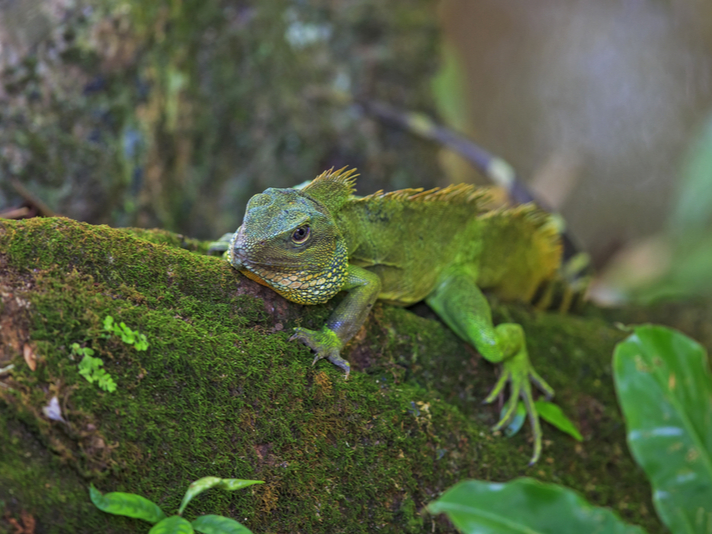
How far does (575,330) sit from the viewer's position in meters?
4.49

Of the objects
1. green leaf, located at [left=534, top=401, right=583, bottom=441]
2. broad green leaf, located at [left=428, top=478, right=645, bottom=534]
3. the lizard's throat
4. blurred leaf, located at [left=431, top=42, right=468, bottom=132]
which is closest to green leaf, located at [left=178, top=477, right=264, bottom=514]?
broad green leaf, located at [left=428, top=478, right=645, bottom=534]

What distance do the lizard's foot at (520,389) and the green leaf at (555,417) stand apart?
57 millimetres

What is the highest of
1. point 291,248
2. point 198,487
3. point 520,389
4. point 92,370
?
point 291,248

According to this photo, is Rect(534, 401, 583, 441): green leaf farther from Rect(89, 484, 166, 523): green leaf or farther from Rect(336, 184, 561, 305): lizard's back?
Rect(89, 484, 166, 523): green leaf

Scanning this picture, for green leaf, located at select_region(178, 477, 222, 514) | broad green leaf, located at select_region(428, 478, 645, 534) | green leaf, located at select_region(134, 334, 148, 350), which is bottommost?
green leaf, located at select_region(178, 477, 222, 514)

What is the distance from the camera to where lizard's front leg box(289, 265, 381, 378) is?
9.00 feet

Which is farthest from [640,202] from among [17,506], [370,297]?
[17,506]

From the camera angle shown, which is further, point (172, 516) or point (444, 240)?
point (444, 240)

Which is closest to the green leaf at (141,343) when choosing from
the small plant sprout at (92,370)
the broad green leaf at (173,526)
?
the small plant sprout at (92,370)

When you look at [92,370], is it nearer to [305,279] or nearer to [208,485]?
[208,485]

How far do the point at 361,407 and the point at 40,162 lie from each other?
10.9 ft

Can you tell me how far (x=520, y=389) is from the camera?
3588 millimetres

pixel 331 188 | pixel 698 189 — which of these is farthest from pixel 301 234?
pixel 698 189

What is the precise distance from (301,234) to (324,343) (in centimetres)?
56
